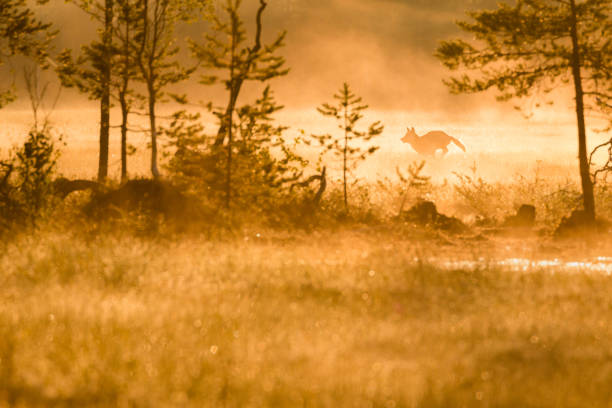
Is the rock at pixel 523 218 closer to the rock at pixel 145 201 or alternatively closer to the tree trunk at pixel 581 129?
the tree trunk at pixel 581 129

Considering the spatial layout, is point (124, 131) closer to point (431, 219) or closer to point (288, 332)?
point (431, 219)

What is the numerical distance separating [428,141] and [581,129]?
27.5 meters

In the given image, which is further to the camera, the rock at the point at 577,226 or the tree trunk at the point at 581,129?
the tree trunk at the point at 581,129

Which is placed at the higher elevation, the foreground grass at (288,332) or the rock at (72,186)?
the rock at (72,186)

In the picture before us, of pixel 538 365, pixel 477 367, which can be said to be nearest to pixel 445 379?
pixel 477 367

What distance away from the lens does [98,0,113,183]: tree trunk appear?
27.2 m

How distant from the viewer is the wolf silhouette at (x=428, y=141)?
4919 cm

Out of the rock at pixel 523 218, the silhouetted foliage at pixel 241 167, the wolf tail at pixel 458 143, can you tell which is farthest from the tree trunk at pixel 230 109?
the wolf tail at pixel 458 143

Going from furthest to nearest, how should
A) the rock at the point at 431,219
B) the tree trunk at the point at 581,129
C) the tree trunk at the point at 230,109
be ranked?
the rock at the point at 431,219 → the tree trunk at the point at 581,129 → the tree trunk at the point at 230,109

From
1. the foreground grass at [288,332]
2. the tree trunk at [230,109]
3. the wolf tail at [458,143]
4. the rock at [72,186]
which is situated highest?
the wolf tail at [458,143]

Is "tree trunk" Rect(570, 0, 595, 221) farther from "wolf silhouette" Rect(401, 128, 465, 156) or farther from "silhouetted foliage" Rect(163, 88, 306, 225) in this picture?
"wolf silhouette" Rect(401, 128, 465, 156)

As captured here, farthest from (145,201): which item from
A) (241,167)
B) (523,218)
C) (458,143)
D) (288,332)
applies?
(458,143)

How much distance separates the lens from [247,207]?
65.4 feet

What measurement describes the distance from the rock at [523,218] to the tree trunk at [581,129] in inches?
93.8
